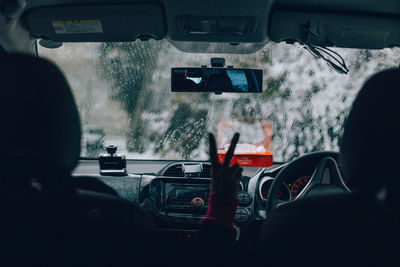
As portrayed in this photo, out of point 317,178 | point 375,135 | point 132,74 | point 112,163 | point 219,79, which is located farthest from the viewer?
point 132,74

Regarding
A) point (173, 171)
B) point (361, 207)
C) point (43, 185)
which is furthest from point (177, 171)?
point (361, 207)

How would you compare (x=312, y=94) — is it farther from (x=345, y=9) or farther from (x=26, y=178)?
(x=26, y=178)

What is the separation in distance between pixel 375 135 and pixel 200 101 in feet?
6.59

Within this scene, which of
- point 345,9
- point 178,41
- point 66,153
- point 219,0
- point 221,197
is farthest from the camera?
point 178,41

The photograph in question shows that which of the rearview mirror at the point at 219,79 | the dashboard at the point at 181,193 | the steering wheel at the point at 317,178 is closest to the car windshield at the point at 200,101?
the rearview mirror at the point at 219,79

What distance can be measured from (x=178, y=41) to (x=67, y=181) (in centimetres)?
185

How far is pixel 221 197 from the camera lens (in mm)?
1704

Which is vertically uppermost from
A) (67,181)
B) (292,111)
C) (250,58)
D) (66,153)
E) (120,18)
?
(120,18)

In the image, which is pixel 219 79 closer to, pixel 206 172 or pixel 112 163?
pixel 206 172

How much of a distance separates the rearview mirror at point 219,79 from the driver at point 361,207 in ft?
4.77

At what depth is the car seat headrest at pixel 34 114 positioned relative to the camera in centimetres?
133

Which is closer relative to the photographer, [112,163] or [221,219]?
[221,219]

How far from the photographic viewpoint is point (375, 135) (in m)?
1.30

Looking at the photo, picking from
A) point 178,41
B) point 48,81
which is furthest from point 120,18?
point 48,81
